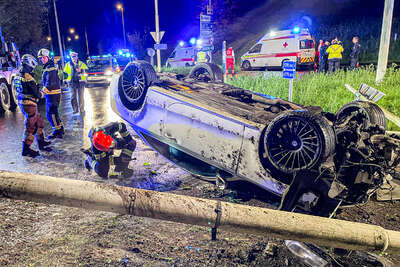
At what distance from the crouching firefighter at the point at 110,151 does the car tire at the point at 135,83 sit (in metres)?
Result: 0.43

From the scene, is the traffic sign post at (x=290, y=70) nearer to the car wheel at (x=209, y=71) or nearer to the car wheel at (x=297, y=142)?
the car wheel at (x=209, y=71)

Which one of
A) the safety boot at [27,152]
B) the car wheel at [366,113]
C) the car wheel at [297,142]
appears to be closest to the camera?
the car wheel at [297,142]

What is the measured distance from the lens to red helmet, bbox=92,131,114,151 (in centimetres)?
387

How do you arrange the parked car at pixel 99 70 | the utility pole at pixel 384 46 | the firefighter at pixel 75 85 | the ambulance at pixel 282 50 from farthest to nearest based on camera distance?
1. the parked car at pixel 99 70
2. the ambulance at pixel 282 50
3. the firefighter at pixel 75 85
4. the utility pole at pixel 384 46

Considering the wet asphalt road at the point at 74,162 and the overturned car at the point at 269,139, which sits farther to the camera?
the wet asphalt road at the point at 74,162

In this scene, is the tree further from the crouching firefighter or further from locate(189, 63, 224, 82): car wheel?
the crouching firefighter

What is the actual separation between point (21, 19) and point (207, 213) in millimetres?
28233

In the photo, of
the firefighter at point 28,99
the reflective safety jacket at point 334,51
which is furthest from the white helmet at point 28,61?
the reflective safety jacket at point 334,51

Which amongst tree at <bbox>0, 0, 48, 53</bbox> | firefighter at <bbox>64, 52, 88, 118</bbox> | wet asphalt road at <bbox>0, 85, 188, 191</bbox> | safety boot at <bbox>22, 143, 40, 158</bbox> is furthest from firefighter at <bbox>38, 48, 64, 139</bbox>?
tree at <bbox>0, 0, 48, 53</bbox>

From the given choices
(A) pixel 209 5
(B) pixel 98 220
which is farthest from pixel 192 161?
(A) pixel 209 5

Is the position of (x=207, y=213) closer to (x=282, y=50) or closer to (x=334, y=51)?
(x=334, y=51)

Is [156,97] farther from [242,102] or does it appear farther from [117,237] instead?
[117,237]

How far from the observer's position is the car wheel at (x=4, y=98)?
9798mm

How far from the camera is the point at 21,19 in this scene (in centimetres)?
2384
